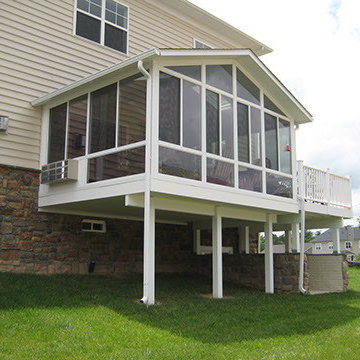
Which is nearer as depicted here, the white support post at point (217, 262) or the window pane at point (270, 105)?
the white support post at point (217, 262)

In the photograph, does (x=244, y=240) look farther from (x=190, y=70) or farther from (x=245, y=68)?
(x=190, y=70)

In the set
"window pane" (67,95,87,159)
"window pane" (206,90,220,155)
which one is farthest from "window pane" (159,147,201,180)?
"window pane" (67,95,87,159)

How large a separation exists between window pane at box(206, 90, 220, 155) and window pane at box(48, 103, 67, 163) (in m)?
3.25

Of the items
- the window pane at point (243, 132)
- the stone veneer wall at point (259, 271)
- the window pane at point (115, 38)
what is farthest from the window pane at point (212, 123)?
the window pane at point (115, 38)

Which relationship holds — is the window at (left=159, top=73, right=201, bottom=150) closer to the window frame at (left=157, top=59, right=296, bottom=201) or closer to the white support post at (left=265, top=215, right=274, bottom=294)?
the window frame at (left=157, top=59, right=296, bottom=201)

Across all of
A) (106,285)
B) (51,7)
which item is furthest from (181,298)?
(51,7)

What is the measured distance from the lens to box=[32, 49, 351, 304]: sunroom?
8.73 metres

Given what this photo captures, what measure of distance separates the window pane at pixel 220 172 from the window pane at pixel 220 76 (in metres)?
1.73

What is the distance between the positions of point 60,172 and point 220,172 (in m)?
3.43

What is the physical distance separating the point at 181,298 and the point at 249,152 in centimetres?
365

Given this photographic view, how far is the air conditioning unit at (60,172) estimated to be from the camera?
32.2ft

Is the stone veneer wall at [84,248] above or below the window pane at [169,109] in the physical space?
below

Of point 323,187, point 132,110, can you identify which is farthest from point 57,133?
point 323,187

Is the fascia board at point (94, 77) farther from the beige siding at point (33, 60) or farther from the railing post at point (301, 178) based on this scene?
the railing post at point (301, 178)
